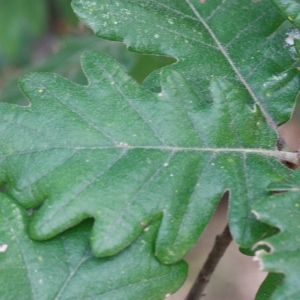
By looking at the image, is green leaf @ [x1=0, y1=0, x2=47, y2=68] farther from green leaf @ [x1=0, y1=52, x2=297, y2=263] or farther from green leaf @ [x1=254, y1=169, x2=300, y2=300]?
green leaf @ [x1=254, y1=169, x2=300, y2=300]

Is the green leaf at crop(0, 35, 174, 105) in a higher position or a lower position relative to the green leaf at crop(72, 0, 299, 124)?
lower

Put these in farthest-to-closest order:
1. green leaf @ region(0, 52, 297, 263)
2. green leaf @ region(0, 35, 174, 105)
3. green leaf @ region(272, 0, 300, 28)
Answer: green leaf @ region(0, 35, 174, 105) → green leaf @ region(272, 0, 300, 28) → green leaf @ region(0, 52, 297, 263)

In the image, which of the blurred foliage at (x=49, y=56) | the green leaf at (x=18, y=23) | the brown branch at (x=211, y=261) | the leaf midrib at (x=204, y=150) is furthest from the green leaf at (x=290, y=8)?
the green leaf at (x=18, y=23)

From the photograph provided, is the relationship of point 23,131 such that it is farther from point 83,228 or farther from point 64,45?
point 64,45

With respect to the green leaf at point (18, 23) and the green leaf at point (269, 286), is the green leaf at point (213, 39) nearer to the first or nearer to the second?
the green leaf at point (269, 286)

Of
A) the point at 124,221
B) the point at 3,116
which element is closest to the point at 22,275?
the point at 124,221

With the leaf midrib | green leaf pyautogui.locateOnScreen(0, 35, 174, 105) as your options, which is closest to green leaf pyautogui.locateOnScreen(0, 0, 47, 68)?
green leaf pyautogui.locateOnScreen(0, 35, 174, 105)

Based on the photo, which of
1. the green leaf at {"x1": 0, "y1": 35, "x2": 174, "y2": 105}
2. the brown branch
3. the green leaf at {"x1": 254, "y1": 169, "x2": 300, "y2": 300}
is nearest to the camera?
the green leaf at {"x1": 254, "y1": 169, "x2": 300, "y2": 300}

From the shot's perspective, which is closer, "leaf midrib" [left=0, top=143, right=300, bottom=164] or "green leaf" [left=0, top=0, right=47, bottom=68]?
"leaf midrib" [left=0, top=143, right=300, bottom=164]
